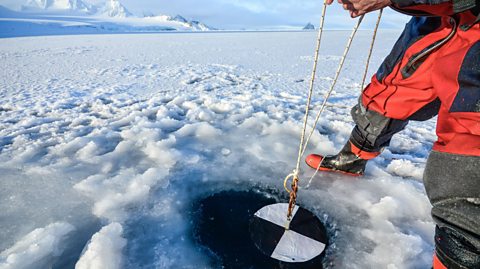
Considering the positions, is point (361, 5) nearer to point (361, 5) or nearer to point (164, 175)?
point (361, 5)

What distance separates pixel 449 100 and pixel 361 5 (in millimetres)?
463

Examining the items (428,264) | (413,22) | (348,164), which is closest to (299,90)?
(348,164)

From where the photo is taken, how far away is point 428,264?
1.15m

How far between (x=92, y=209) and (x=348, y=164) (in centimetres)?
142

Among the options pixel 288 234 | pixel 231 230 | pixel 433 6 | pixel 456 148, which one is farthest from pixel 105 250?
pixel 433 6

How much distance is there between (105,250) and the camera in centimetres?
113

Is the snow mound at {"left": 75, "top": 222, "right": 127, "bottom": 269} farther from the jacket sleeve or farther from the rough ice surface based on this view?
the jacket sleeve

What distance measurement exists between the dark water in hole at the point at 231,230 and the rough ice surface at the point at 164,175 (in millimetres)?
53

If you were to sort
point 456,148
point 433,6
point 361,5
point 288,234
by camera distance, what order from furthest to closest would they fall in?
point 288,234, point 361,5, point 433,6, point 456,148

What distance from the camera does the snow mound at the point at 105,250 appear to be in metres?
1.07

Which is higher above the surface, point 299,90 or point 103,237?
point 299,90

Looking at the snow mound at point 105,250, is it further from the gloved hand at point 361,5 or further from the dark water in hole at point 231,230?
the gloved hand at point 361,5

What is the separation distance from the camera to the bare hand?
1059 mm

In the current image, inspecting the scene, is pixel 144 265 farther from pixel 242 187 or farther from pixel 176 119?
pixel 176 119
